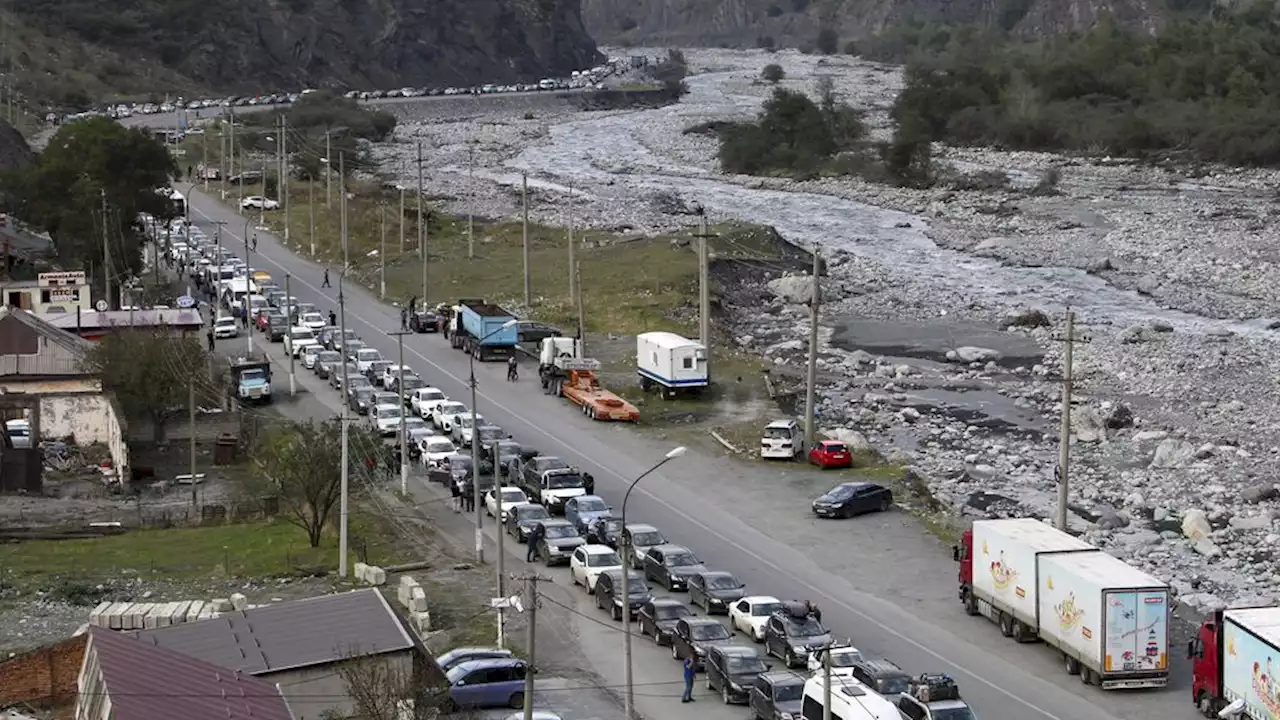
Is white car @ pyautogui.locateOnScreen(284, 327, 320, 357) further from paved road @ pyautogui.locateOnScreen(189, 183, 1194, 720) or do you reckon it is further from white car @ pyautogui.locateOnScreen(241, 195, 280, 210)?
white car @ pyautogui.locateOnScreen(241, 195, 280, 210)

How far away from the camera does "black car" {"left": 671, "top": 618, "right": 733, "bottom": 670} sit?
1214 inches

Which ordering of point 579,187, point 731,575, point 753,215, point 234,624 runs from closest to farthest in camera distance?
point 234,624 → point 731,575 → point 753,215 → point 579,187

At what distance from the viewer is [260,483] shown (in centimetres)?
→ 4647

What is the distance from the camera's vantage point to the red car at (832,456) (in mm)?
46344

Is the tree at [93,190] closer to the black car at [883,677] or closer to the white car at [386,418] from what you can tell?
the white car at [386,418]

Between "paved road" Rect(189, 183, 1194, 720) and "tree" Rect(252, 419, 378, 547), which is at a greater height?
"tree" Rect(252, 419, 378, 547)

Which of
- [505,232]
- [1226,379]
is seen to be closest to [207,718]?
[1226,379]

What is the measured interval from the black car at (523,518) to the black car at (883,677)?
11.3 meters

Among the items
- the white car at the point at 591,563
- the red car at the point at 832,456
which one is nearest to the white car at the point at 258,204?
the red car at the point at 832,456

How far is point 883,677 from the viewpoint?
94.0 ft

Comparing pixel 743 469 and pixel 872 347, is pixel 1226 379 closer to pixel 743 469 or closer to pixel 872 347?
pixel 872 347

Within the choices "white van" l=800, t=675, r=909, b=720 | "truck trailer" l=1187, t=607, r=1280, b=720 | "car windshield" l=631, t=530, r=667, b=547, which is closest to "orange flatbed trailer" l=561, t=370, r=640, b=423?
"car windshield" l=631, t=530, r=667, b=547

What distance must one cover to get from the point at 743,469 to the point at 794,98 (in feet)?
321

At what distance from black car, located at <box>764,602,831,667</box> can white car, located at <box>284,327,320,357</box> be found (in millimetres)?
29018
